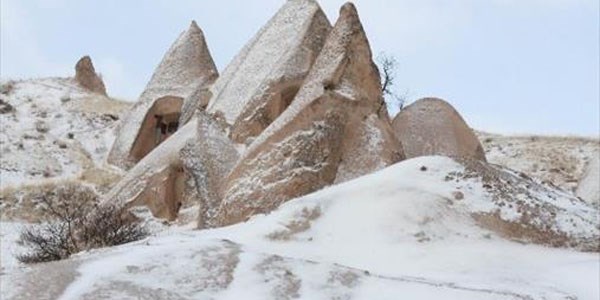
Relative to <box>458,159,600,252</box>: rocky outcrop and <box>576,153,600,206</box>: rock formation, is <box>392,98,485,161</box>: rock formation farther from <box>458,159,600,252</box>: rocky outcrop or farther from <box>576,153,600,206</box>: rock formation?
<box>458,159,600,252</box>: rocky outcrop

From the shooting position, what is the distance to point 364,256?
37.9 feet

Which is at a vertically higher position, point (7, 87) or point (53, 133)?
point (7, 87)

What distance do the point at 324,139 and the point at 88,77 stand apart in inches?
803

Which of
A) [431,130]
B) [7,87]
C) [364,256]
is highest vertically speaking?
[7,87]

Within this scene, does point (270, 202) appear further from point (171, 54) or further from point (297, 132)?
point (171, 54)

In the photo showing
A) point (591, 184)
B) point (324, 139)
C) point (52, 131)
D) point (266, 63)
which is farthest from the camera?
point (52, 131)

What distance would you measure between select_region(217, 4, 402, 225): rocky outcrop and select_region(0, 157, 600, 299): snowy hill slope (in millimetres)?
2781

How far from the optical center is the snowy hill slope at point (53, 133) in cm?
2597

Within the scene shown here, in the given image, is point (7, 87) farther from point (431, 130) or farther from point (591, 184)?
point (591, 184)

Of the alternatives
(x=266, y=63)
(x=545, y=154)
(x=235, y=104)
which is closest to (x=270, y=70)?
(x=266, y=63)

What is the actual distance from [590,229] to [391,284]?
171 inches

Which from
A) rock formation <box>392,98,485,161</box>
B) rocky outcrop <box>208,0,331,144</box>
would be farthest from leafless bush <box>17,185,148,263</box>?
rock formation <box>392,98,485,161</box>

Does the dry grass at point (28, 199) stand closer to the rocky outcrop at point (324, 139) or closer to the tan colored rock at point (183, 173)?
the tan colored rock at point (183, 173)

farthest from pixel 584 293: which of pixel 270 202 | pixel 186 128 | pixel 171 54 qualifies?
pixel 171 54
